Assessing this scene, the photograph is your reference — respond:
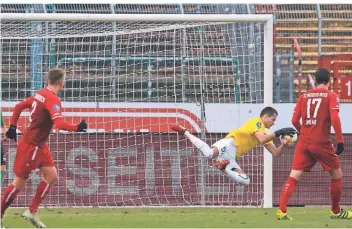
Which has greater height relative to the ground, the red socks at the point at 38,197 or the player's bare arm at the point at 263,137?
the player's bare arm at the point at 263,137

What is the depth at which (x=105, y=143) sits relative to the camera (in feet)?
54.9

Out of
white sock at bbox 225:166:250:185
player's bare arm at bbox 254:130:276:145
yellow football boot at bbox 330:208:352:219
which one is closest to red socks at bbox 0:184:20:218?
white sock at bbox 225:166:250:185

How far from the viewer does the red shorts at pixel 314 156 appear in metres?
12.5

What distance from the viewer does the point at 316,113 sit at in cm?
1247

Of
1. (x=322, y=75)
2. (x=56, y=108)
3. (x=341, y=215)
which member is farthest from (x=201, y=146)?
(x=56, y=108)

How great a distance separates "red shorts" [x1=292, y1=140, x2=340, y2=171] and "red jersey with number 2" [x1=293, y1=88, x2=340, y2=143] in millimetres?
77

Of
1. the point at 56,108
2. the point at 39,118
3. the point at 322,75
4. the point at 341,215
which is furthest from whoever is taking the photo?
the point at 341,215

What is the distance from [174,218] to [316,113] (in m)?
2.22

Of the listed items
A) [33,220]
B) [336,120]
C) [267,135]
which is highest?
[336,120]

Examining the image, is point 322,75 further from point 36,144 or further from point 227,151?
point 36,144

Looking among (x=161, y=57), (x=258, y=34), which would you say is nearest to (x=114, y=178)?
(x=161, y=57)

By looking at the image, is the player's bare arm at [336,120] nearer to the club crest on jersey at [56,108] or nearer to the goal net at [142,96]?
the club crest on jersey at [56,108]

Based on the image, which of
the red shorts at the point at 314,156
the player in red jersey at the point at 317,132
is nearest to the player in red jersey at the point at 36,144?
the player in red jersey at the point at 317,132

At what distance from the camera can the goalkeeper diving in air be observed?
1364 centimetres
